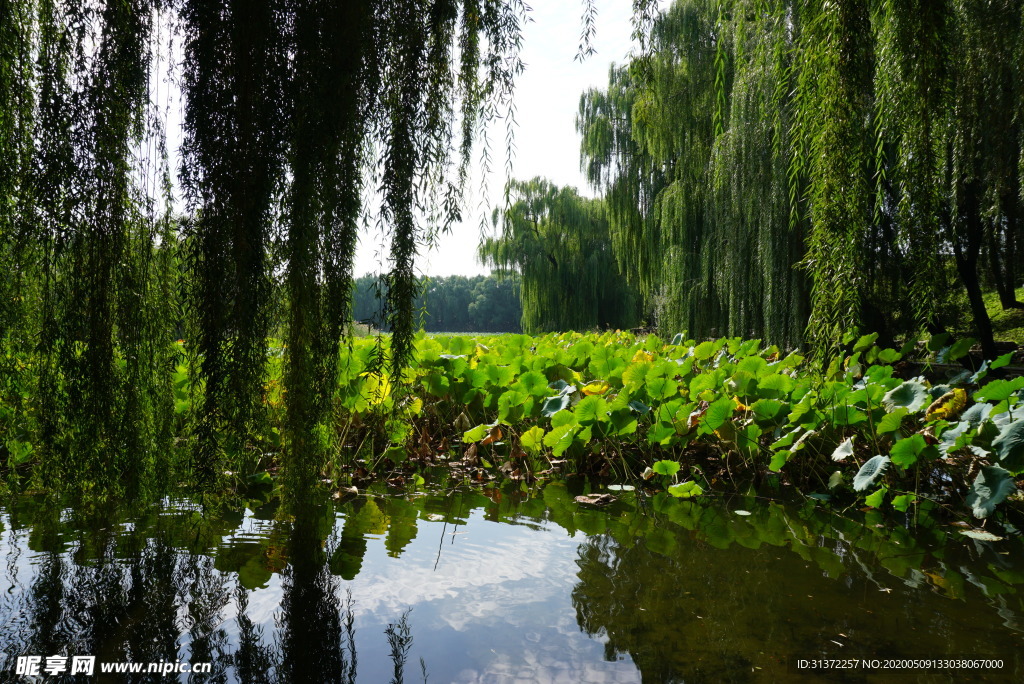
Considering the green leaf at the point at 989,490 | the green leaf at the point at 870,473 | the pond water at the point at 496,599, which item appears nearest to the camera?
the pond water at the point at 496,599

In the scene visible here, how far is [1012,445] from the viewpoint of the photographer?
5.76 feet

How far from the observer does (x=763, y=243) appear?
532cm

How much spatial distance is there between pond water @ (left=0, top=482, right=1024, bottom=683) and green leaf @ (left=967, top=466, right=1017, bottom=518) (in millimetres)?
131

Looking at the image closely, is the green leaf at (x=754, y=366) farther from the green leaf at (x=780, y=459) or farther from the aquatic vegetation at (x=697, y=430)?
the green leaf at (x=780, y=459)

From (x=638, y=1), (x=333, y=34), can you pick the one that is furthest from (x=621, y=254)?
(x=333, y=34)

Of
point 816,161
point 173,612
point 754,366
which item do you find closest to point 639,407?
point 754,366

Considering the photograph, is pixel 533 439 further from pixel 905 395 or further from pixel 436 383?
pixel 905 395

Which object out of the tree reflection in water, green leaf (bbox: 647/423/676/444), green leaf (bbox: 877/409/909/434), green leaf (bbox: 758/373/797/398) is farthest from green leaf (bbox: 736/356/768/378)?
the tree reflection in water

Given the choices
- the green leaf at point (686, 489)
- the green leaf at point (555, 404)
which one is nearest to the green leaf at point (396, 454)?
the green leaf at point (555, 404)

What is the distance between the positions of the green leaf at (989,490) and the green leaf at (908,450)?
6.4 inches

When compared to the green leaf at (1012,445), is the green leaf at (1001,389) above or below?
above

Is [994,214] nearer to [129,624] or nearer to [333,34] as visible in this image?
[333,34]

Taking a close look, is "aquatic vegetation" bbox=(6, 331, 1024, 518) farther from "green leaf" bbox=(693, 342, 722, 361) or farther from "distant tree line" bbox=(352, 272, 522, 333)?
"distant tree line" bbox=(352, 272, 522, 333)

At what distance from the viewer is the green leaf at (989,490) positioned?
5.66ft
